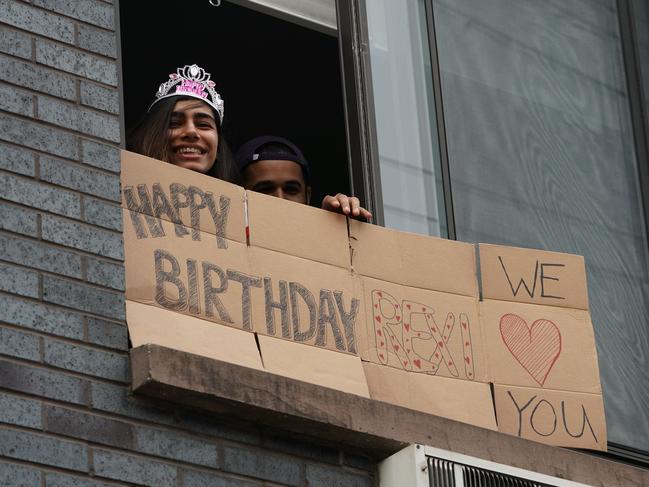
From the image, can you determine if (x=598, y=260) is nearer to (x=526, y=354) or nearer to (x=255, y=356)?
(x=526, y=354)

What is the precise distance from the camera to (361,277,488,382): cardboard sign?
25.3ft

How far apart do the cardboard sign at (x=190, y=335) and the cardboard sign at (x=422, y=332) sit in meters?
0.64

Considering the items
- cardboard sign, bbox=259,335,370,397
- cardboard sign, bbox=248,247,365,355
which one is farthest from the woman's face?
cardboard sign, bbox=259,335,370,397

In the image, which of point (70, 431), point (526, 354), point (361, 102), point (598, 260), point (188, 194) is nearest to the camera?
point (70, 431)

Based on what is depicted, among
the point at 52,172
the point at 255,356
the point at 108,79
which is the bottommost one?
the point at 255,356

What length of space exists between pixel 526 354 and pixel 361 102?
62.4 inches

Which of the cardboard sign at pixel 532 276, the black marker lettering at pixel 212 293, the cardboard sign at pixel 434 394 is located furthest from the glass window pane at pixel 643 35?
the black marker lettering at pixel 212 293

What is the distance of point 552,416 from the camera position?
315 inches

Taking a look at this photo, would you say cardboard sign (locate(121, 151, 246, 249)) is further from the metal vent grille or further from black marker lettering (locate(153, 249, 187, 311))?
the metal vent grille

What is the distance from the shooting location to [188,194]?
738 cm

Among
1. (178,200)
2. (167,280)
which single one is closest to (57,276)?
(167,280)

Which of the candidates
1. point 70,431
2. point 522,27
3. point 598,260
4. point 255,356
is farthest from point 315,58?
point 70,431

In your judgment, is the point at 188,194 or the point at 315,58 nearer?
the point at 188,194

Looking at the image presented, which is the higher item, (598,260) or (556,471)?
(598,260)
